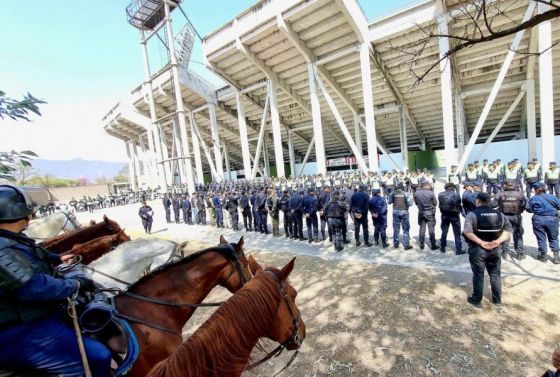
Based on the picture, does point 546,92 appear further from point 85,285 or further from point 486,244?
point 85,285

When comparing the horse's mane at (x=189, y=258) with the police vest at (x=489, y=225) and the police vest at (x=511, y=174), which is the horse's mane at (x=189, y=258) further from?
the police vest at (x=511, y=174)

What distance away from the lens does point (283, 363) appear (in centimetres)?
334

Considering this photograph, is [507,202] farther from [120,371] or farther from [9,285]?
[9,285]

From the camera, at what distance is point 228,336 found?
4.84ft

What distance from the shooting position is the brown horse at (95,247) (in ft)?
12.7

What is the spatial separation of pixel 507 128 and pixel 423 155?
6405 mm

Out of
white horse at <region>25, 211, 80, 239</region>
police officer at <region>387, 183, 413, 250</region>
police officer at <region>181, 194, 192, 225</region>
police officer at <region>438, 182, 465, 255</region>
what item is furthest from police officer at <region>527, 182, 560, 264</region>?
police officer at <region>181, 194, 192, 225</region>

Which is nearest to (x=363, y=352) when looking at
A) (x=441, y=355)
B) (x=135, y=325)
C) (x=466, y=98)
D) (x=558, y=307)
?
(x=441, y=355)

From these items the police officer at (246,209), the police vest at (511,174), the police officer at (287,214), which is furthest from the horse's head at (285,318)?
the police vest at (511,174)

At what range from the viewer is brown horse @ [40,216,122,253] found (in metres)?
4.17

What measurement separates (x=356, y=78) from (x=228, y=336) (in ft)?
60.3

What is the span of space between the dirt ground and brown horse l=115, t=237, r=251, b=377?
61.0 inches

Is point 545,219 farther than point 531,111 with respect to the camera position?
No

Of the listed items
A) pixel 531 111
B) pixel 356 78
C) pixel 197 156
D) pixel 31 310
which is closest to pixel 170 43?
pixel 197 156
